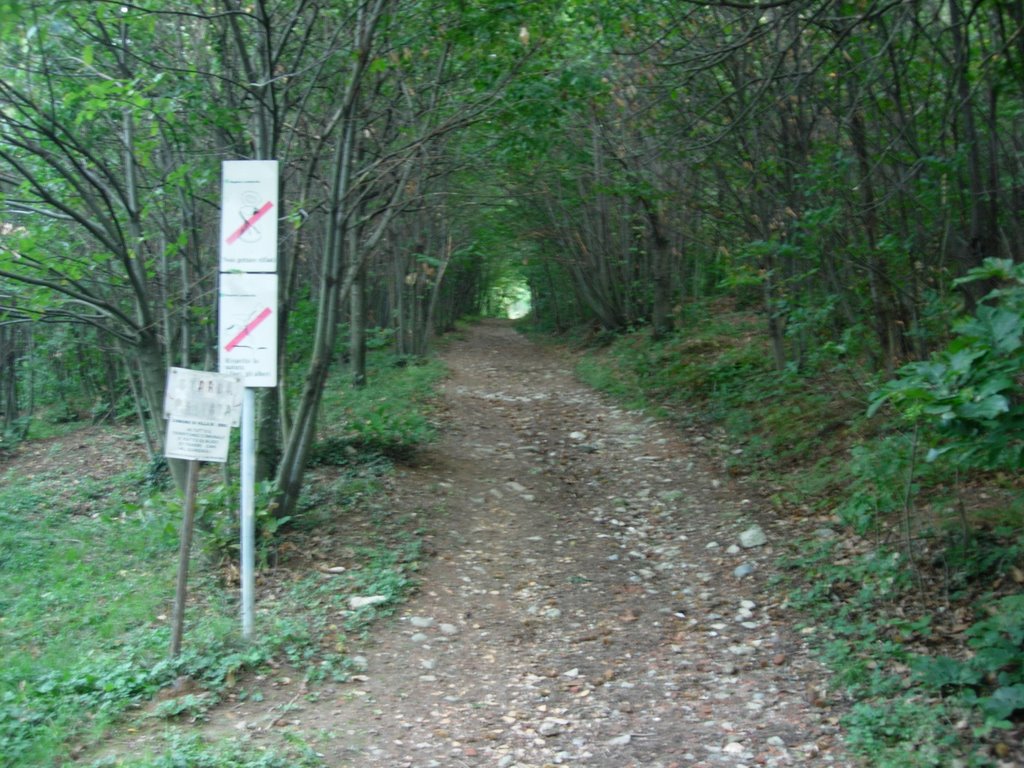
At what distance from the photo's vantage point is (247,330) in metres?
6.01

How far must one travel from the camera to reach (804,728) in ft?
15.8

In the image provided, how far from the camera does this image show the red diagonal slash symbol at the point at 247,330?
5.99 metres

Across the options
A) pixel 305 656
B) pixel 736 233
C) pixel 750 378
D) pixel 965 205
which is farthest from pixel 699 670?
pixel 736 233

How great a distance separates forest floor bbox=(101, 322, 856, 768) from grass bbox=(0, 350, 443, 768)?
0.23 m

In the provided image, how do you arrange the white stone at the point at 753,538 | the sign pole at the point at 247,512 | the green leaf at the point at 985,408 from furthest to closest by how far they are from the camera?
1. the white stone at the point at 753,538
2. the sign pole at the point at 247,512
3. the green leaf at the point at 985,408

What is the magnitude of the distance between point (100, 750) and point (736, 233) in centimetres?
1139

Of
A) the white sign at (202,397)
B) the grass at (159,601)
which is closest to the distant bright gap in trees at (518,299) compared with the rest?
the grass at (159,601)

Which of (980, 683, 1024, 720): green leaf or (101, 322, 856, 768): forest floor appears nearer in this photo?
(980, 683, 1024, 720): green leaf

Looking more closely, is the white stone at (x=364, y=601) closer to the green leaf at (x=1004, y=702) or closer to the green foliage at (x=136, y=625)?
the green foliage at (x=136, y=625)

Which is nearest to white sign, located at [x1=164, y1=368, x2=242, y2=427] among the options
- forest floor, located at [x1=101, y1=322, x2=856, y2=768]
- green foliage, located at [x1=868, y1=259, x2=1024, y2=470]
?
forest floor, located at [x1=101, y1=322, x2=856, y2=768]

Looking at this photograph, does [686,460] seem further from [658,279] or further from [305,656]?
[658,279]

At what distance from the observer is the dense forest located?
20.5 feet

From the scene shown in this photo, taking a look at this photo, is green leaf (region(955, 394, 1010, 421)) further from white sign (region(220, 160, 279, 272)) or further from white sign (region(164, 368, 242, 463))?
white sign (region(220, 160, 279, 272))

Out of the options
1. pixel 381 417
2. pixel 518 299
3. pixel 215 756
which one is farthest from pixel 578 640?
A: pixel 518 299
